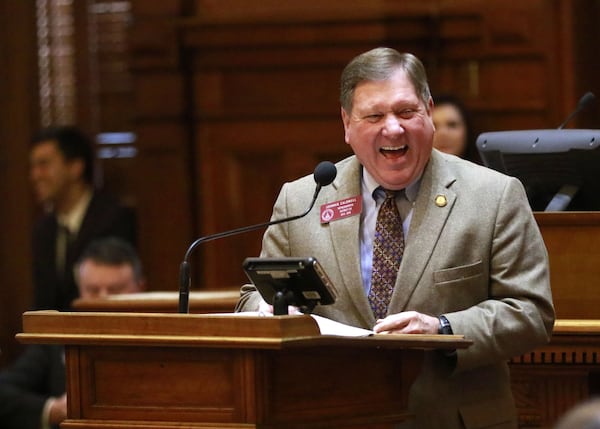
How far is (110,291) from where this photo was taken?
536cm

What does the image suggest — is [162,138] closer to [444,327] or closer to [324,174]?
[324,174]

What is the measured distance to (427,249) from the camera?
10.2 ft

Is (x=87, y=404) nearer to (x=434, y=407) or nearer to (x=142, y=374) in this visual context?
(x=142, y=374)

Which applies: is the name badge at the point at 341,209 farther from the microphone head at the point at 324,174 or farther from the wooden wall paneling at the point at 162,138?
the wooden wall paneling at the point at 162,138

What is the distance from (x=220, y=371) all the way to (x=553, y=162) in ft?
4.88

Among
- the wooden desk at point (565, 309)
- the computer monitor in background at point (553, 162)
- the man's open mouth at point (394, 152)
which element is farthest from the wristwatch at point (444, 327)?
the computer monitor in background at point (553, 162)

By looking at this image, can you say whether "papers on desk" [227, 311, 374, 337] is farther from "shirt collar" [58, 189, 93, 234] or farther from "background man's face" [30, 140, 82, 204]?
"background man's face" [30, 140, 82, 204]

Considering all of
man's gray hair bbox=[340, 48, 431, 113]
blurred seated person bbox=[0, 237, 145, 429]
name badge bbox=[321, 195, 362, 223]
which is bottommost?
blurred seated person bbox=[0, 237, 145, 429]

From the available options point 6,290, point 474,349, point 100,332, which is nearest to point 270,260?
point 100,332

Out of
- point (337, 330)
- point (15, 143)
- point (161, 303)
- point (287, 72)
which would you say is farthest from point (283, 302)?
point (15, 143)

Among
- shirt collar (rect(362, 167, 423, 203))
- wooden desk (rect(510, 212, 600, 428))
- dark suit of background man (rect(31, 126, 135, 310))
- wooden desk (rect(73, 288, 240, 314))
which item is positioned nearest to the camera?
shirt collar (rect(362, 167, 423, 203))

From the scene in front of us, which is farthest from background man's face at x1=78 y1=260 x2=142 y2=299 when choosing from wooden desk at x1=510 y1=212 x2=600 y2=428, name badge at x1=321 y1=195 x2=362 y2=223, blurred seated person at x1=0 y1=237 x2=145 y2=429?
name badge at x1=321 y1=195 x2=362 y2=223

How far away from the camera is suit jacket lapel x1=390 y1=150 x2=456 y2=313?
3.11 metres

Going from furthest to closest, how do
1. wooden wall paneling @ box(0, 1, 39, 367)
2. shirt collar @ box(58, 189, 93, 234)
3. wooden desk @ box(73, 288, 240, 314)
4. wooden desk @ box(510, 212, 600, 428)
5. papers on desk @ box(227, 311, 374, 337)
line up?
wooden wall paneling @ box(0, 1, 39, 367) → shirt collar @ box(58, 189, 93, 234) → wooden desk @ box(73, 288, 240, 314) → wooden desk @ box(510, 212, 600, 428) → papers on desk @ box(227, 311, 374, 337)
